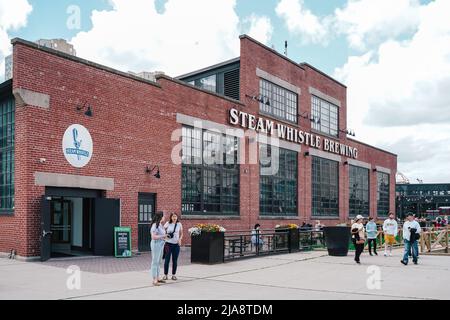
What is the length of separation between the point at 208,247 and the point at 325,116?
21.8 m

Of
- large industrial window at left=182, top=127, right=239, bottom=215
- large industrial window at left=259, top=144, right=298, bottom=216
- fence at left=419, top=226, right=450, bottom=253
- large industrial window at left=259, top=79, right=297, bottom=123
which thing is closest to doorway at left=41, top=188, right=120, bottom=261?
large industrial window at left=182, top=127, right=239, bottom=215

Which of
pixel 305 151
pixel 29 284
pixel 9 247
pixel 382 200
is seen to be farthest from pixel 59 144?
pixel 382 200

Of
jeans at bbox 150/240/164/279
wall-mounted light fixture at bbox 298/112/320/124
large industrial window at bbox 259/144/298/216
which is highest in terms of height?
wall-mounted light fixture at bbox 298/112/320/124

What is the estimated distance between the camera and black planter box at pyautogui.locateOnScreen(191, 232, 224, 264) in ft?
53.7

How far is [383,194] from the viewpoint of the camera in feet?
149

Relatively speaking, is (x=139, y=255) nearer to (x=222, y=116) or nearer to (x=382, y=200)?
(x=222, y=116)

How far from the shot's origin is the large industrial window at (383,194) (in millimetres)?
44469

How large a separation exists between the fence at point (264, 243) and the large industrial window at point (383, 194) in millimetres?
22345

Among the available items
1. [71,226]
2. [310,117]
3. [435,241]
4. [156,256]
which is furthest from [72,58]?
[310,117]

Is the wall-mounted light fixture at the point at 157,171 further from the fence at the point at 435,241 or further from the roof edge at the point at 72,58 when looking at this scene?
the fence at the point at 435,241

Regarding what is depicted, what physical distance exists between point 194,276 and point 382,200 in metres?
35.0

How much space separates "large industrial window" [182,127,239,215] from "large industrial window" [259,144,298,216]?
273cm

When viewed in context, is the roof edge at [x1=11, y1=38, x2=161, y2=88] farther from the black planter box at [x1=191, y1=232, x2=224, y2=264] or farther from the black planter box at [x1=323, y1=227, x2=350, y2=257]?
the black planter box at [x1=323, y1=227, x2=350, y2=257]

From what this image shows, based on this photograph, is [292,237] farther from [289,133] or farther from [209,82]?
[209,82]
